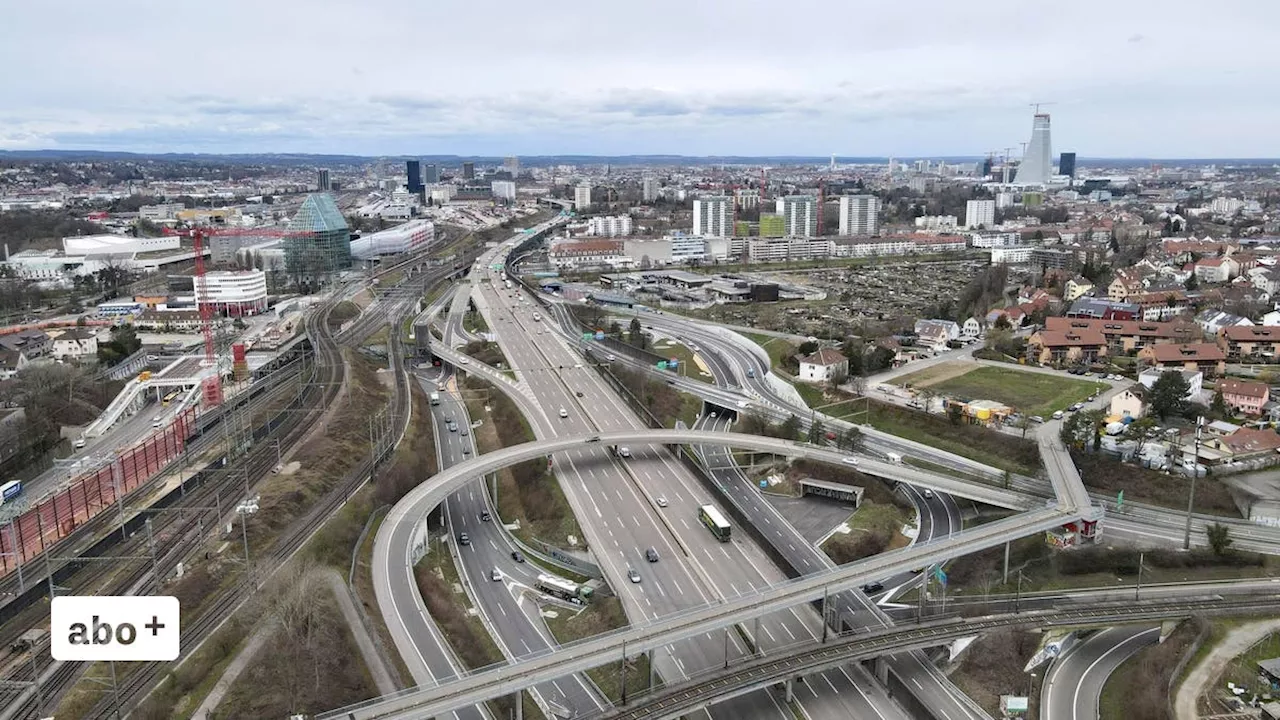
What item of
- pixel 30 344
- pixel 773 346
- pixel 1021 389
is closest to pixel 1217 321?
pixel 1021 389

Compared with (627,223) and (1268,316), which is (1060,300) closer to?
(1268,316)

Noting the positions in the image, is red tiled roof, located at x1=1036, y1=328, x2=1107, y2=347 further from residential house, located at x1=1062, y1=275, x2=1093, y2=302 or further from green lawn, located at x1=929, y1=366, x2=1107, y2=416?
residential house, located at x1=1062, y1=275, x2=1093, y2=302

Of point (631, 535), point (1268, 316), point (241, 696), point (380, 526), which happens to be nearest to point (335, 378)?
point (380, 526)

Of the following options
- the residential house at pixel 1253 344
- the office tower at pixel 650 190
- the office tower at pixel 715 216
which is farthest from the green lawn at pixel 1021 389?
the office tower at pixel 650 190

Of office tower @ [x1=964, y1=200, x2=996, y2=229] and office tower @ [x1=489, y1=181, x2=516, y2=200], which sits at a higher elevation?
office tower @ [x1=489, y1=181, x2=516, y2=200]

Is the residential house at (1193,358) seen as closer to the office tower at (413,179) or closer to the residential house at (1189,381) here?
the residential house at (1189,381)

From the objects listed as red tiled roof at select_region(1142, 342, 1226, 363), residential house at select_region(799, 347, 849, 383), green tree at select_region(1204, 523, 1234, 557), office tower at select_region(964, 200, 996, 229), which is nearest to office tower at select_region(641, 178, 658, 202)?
office tower at select_region(964, 200, 996, 229)
